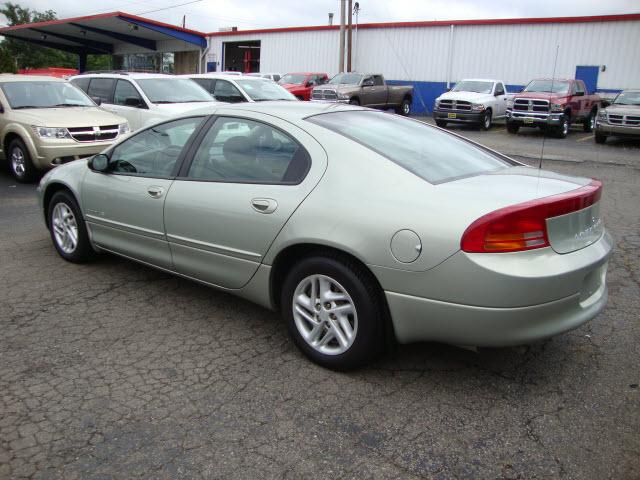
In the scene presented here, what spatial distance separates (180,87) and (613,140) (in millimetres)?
14212

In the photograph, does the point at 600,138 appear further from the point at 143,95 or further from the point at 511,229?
the point at 511,229

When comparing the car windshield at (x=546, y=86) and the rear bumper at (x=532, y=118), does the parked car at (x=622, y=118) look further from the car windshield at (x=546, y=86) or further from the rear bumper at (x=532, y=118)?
the car windshield at (x=546, y=86)

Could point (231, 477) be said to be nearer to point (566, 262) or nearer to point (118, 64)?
point (566, 262)

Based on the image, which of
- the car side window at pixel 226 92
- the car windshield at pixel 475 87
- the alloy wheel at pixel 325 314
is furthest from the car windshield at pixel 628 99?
the alloy wheel at pixel 325 314

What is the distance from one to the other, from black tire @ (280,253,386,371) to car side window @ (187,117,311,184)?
1.80 ft

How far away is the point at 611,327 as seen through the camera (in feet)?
13.2

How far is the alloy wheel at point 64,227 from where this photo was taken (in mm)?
5160

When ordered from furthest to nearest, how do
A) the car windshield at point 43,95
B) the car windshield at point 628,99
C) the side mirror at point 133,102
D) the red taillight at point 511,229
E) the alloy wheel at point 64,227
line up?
the car windshield at point 628,99, the side mirror at point 133,102, the car windshield at point 43,95, the alloy wheel at point 64,227, the red taillight at point 511,229

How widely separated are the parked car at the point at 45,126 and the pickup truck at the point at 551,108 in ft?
44.7

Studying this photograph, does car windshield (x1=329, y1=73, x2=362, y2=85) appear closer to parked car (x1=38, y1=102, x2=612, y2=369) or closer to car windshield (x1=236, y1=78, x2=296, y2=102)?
car windshield (x1=236, y1=78, x2=296, y2=102)

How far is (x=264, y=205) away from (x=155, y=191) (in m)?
1.10

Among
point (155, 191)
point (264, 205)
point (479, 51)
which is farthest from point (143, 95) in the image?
point (479, 51)

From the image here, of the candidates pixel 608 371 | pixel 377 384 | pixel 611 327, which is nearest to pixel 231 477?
pixel 377 384

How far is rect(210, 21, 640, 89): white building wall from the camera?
2578cm
